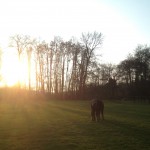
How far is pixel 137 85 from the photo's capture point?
313 ft

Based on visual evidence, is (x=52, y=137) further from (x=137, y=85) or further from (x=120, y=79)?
(x=120, y=79)

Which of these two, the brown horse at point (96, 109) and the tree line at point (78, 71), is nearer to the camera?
the brown horse at point (96, 109)

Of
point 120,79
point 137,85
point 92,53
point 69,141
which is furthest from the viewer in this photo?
point 120,79

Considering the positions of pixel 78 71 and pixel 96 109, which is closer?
pixel 96 109

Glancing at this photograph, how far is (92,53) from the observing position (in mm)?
89438

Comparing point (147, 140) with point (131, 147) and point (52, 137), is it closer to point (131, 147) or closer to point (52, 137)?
point (131, 147)

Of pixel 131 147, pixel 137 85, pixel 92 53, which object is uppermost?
pixel 92 53

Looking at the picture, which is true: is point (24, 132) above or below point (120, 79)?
below

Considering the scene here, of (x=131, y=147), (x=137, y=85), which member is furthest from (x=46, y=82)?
(x=131, y=147)

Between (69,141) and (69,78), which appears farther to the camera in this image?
(69,78)

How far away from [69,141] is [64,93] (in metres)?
→ 74.0

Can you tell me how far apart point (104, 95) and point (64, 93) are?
1293 cm

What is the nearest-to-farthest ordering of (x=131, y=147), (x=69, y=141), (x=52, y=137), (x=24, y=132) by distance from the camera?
→ (x=131, y=147), (x=69, y=141), (x=52, y=137), (x=24, y=132)

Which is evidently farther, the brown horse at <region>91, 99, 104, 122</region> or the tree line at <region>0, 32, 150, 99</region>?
the tree line at <region>0, 32, 150, 99</region>
